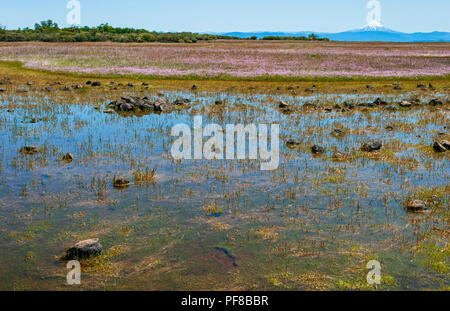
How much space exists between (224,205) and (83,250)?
3.93m

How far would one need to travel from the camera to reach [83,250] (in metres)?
7.65

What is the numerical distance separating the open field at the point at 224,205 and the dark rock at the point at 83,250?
0.15m

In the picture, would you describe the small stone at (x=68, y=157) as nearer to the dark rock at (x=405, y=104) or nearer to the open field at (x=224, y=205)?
the open field at (x=224, y=205)

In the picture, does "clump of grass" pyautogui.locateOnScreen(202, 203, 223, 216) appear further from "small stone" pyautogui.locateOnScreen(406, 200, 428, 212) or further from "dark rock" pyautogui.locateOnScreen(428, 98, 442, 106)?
"dark rock" pyautogui.locateOnScreen(428, 98, 442, 106)

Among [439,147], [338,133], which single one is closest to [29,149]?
[338,133]

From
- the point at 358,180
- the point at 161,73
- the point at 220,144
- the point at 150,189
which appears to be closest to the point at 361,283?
the point at 358,180

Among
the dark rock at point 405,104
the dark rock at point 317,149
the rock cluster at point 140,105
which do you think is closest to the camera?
the dark rock at point 317,149

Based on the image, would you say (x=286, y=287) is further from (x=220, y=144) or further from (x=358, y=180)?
(x=220, y=144)

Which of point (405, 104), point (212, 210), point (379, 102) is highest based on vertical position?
point (379, 102)

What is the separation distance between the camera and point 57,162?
1356cm

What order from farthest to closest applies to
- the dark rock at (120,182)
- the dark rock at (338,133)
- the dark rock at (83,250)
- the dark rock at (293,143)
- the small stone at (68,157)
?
the dark rock at (338,133), the dark rock at (293,143), the small stone at (68,157), the dark rock at (120,182), the dark rock at (83,250)

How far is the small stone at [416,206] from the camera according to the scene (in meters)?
9.95

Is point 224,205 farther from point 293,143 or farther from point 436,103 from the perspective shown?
point 436,103

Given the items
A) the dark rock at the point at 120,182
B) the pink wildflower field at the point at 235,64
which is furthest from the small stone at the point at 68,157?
the pink wildflower field at the point at 235,64
